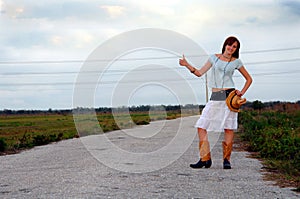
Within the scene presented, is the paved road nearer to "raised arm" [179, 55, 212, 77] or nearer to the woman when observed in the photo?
the woman

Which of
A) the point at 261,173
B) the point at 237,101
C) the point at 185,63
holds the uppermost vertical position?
the point at 185,63

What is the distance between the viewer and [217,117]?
887cm

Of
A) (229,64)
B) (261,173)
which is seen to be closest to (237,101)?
(229,64)

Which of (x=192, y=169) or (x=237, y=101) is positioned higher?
(x=237, y=101)

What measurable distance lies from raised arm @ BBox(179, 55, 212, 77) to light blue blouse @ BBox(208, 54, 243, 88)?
71 mm

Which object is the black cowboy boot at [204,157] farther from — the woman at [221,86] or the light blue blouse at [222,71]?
the light blue blouse at [222,71]

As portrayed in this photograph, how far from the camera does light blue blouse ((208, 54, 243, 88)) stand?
8773mm

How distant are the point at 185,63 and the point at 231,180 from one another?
1996mm

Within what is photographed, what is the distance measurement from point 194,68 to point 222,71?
51cm

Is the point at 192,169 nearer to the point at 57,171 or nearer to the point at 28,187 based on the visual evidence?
the point at 57,171

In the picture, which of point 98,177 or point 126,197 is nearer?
point 126,197

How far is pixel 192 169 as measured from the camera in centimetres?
907

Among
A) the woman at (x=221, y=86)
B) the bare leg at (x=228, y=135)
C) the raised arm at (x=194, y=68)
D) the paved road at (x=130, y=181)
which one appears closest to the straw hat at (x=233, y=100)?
the woman at (x=221, y=86)

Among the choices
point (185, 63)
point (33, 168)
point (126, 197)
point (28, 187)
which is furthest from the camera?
point (33, 168)
